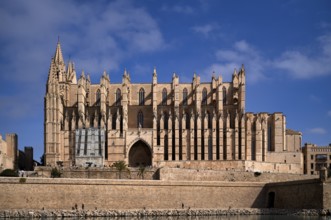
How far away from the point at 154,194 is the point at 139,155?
768 inches

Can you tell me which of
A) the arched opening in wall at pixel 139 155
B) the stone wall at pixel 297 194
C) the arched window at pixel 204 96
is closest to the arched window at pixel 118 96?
the arched opening in wall at pixel 139 155

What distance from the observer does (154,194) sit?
51.5 metres

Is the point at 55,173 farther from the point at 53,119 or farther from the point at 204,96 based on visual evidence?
the point at 204,96

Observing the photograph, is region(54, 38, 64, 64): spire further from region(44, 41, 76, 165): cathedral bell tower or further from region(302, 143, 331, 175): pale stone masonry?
region(302, 143, 331, 175): pale stone masonry

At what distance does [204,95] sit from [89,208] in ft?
96.8

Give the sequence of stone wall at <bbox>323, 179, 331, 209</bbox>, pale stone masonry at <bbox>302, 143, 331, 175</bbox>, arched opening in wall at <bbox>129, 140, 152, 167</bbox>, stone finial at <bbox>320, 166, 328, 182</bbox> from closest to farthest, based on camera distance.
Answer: stone wall at <bbox>323, 179, 331, 209</bbox>
stone finial at <bbox>320, 166, 328, 182</bbox>
arched opening in wall at <bbox>129, 140, 152, 167</bbox>
pale stone masonry at <bbox>302, 143, 331, 175</bbox>

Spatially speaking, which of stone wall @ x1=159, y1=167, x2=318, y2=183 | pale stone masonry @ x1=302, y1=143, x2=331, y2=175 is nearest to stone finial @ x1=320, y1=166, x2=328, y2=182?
stone wall @ x1=159, y1=167, x2=318, y2=183

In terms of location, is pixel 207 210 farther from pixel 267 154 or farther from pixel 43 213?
pixel 267 154

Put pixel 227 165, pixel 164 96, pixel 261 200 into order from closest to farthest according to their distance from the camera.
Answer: pixel 261 200, pixel 227 165, pixel 164 96

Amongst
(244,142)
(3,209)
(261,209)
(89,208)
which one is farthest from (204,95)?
(3,209)

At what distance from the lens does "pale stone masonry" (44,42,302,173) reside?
2680 inches

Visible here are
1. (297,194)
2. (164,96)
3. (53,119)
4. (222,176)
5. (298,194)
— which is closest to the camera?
(298,194)

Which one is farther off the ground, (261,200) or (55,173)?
(55,173)

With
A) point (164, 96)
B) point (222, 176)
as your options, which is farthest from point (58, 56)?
point (222, 176)
